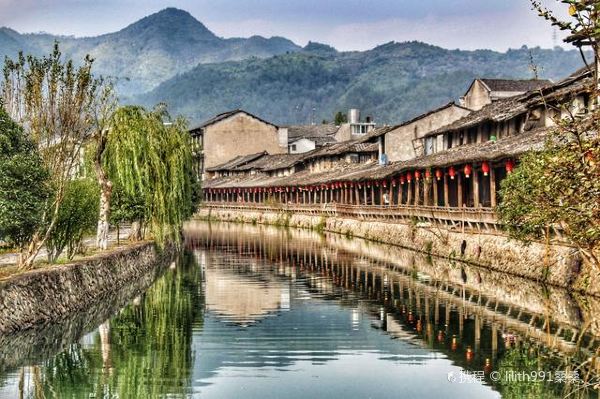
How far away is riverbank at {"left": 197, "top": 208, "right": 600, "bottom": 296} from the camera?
2943cm

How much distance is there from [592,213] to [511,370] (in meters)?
11.9

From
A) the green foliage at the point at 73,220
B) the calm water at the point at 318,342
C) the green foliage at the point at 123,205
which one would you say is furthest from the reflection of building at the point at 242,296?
the green foliage at the point at 73,220

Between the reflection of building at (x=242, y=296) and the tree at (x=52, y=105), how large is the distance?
6.90 meters

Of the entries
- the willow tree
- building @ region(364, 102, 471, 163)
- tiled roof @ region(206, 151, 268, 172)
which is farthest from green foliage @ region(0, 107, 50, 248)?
tiled roof @ region(206, 151, 268, 172)

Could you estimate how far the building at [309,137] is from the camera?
447 ft

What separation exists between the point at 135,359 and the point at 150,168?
22981mm

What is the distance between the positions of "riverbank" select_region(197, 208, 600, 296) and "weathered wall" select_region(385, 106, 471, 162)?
8.73 metres

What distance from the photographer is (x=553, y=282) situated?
1224 inches

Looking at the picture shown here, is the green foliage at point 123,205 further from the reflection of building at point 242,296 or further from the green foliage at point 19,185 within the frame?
the green foliage at point 19,185

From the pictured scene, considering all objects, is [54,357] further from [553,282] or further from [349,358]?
[553,282]

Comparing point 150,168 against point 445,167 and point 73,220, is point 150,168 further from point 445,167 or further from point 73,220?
point 445,167

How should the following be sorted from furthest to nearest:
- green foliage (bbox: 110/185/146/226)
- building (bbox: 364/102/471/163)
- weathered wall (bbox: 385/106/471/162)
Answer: weathered wall (bbox: 385/106/471/162)
building (bbox: 364/102/471/163)
green foliage (bbox: 110/185/146/226)

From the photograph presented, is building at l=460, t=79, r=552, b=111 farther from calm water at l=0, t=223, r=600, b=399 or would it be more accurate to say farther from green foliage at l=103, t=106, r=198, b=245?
calm water at l=0, t=223, r=600, b=399

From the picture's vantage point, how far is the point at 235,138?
132250 millimetres
